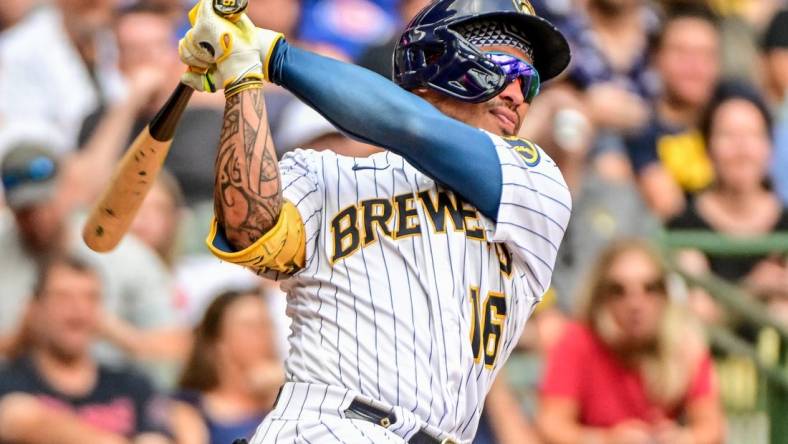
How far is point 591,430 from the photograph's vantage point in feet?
19.7

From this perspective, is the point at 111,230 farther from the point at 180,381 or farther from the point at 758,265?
the point at 758,265

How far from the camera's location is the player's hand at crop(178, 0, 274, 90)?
2914 mm

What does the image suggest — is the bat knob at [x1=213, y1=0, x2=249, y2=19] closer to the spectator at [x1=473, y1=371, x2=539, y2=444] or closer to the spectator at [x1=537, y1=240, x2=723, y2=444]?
the spectator at [x1=473, y1=371, x2=539, y2=444]

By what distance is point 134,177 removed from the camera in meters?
3.41

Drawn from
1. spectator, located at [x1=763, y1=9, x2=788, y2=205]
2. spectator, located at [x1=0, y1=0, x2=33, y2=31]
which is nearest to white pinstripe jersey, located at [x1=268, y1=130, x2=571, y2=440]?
spectator, located at [x1=0, y1=0, x2=33, y2=31]

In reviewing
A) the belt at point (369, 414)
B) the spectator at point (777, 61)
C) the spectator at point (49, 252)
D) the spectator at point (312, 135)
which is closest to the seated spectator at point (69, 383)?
the spectator at point (49, 252)

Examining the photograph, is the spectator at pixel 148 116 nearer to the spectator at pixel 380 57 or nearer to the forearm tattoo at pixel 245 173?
the spectator at pixel 380 57

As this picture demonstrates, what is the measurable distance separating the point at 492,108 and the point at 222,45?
766mm

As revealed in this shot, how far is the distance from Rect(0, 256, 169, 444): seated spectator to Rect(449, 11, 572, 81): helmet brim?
2.52 meters

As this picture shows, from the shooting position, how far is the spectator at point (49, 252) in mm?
5531

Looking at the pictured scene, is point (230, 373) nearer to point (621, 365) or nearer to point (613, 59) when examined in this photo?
point (621, 365)

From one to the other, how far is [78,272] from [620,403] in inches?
93.5

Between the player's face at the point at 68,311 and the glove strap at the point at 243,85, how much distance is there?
2608 millimetres

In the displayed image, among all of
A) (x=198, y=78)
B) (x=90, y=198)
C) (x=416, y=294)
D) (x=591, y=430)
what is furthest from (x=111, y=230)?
(x=591, y=430)
